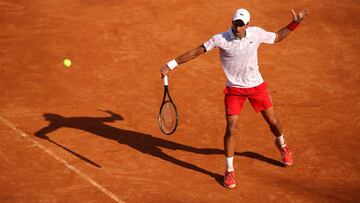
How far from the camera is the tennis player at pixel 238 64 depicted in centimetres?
802

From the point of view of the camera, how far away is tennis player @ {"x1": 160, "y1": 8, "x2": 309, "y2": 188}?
8023 mm

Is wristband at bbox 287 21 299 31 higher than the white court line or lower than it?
higher

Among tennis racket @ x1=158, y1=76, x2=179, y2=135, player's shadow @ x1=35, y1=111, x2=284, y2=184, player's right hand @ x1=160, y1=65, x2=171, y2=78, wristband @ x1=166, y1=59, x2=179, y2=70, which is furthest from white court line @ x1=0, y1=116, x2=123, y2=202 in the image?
wristband @ x1=166, y1=59, x2=179, y2=70

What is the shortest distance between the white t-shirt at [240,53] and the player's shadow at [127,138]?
158 cm

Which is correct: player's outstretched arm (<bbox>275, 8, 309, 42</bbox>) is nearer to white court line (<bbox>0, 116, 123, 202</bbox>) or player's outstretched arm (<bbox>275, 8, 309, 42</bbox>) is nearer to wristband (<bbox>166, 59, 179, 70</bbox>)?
wristband (<bbox>166, 59, 179, 70</bbox>)

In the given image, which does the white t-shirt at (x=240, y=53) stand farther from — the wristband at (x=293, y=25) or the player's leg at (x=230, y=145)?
the player's leg at (x=230, y=145)

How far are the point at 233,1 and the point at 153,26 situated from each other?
2.97 meters

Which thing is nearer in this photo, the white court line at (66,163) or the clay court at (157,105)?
the white court line at (66,163)

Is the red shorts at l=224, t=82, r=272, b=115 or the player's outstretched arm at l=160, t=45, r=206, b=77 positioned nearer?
the player's outstretched arm at l=160, t=45, r=206, b=77

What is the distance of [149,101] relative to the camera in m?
11.5

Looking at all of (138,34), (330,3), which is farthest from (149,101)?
(330,3)

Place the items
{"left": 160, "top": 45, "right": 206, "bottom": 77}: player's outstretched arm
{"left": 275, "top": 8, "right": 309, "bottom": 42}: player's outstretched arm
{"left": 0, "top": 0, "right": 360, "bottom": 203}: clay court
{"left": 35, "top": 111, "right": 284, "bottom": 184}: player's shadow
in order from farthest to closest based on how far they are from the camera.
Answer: {"left": 35, "top": 111, "right": 284, "bottom": 184}: player's shadow, {"left": 0, "top": 0, "right": 360, "bottom": 203}: clay court, {"left": 275, "top": 8, "right": 309, "bottom": 42}: player's outstretched arm, {"left": 160, "top": 45, "right": 206, "bottom": 77}: player's outstretched arm

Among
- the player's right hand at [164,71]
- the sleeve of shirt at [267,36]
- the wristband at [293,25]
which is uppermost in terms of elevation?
the wristband at [293,25]

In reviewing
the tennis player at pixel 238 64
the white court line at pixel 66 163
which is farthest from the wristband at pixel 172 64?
the white court line at pixel 66 163
